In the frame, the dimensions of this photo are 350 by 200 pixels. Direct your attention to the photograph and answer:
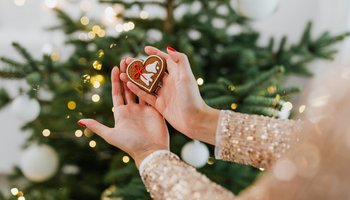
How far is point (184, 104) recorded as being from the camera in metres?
1.01

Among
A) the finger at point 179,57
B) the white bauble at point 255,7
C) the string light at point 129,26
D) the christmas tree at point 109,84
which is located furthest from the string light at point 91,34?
the finger at point 179,57

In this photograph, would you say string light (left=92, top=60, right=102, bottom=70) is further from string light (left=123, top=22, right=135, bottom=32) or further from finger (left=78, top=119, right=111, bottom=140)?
finger (left=78, top=119, right=111, bottom=140)

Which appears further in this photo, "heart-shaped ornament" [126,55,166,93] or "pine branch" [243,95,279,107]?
"pine branch" [243,95,279,107]

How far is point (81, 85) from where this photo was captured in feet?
4.72

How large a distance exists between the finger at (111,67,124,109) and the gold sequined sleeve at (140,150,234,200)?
0.76 feet

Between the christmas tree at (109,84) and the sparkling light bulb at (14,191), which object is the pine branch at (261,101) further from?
the sparkling light bulb at (14,191)

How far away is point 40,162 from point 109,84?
0.38 meters

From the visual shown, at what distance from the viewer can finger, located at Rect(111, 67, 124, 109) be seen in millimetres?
1057

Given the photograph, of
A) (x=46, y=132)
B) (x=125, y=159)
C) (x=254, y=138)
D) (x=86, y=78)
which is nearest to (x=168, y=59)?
(x=254, y=138)

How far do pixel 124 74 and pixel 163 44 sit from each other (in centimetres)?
42

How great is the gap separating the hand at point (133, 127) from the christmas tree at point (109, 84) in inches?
10.2

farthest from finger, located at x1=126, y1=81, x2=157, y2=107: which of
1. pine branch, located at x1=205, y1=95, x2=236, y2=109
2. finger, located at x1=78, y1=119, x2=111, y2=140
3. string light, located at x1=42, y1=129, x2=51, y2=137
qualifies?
string light, located at x1=42, y1=129, x2=51, y2=137

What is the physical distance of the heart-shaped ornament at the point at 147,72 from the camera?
1062mm

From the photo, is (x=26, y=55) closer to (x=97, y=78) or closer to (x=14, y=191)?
(x=97, y=78)
